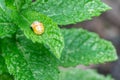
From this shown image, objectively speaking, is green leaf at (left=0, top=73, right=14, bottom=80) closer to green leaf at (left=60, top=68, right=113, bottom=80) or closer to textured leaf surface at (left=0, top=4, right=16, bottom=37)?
textured leaf surface at (left=0, top=4, right=16, bottom=37)

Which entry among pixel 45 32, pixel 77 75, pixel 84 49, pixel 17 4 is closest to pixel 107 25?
pixel 77 75

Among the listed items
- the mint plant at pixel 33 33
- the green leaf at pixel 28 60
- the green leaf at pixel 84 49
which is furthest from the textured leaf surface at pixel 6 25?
the green leaf at pixel 84 49

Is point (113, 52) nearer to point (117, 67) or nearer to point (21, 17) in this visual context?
point (21, 17)

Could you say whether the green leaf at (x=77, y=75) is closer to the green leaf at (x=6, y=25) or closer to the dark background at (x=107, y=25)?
the green leaf at (x=6, y=25)

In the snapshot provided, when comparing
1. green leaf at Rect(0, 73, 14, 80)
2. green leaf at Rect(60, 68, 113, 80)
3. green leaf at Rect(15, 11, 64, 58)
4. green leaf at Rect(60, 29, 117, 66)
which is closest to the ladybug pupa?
green leaf at Rect(15, 11, 64, 58)

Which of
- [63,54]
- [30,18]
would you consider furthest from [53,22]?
[63,54]

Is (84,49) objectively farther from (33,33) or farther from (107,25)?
(107,25)

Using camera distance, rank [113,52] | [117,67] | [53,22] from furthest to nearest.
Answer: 1. [117,67]
2. [113,52]
3. [53,22]
